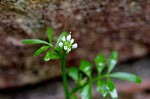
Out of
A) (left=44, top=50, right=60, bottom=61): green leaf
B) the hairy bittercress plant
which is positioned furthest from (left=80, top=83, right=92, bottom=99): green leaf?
(left=44, top=50, right=60, bottom=61): green leaf

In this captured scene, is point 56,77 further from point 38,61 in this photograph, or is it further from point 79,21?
point 79,21

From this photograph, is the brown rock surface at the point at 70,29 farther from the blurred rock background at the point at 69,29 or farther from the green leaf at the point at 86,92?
the green leaf at the point at 86,92

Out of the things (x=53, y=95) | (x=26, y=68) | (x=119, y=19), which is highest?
(x=119, y=19)

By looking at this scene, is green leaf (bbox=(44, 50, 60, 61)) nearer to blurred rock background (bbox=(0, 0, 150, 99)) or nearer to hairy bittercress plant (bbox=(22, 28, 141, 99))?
hairy bittercress plant (bbox=(22, 28, 141, 99))

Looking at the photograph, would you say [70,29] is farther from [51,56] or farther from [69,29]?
[51,56]

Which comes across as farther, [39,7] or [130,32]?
[130,32]

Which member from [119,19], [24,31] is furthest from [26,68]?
[119,19]

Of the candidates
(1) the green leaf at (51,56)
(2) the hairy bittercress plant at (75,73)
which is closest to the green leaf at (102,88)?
(2) the hairy bittercress plant at (75,73)

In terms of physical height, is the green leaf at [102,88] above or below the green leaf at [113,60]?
below
